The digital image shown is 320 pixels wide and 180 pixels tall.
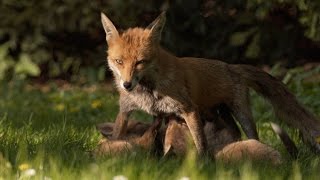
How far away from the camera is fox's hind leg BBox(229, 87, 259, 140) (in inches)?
267

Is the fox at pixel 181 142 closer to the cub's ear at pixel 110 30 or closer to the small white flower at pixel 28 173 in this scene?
the cub's ear at pixel 110 30

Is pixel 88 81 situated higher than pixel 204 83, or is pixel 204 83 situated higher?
pixel 204 83

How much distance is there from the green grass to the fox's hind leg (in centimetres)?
30

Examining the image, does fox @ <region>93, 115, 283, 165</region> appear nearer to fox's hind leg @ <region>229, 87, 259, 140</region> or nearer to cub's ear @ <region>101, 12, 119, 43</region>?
fox's hind leg @ <region>229, 87, 259, 140</region>

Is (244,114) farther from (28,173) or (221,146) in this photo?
(28,173)

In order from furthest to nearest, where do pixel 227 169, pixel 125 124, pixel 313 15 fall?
pixel 313 15, pixel 125 124, pixel 227 169

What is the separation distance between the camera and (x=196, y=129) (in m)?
6.23

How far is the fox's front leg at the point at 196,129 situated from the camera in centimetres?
621

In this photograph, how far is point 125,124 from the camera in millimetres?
6562

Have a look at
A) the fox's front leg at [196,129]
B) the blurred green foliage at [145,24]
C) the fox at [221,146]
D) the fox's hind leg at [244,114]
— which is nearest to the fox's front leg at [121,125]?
the fox at [221,146]

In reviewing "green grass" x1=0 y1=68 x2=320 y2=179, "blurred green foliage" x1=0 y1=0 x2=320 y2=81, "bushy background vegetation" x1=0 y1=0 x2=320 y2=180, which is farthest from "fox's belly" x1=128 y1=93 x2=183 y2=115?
"blurred green foliage" x1=0 y1=0 x2=320 y2=81

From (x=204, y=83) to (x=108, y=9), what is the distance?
4420 millimetres

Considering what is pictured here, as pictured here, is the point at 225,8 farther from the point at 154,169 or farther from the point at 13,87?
the point at 154,169

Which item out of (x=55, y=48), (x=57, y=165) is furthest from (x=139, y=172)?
(x=55, y=48)
